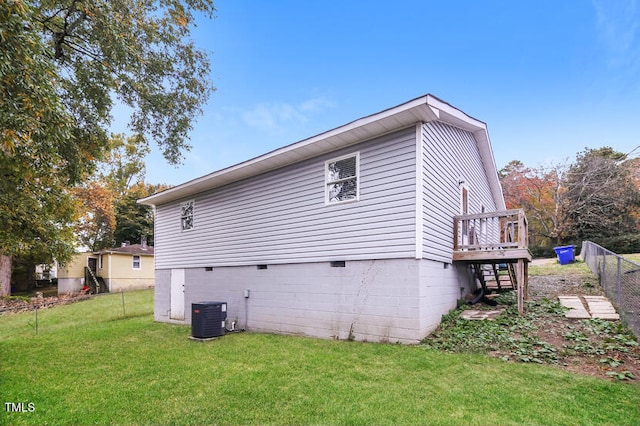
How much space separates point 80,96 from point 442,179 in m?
9.09

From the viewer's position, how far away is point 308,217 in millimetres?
8367

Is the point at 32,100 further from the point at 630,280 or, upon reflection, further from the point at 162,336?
the point at 630,280

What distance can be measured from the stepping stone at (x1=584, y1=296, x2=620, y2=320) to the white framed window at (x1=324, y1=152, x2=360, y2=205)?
511 centimetres

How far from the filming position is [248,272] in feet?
31.9

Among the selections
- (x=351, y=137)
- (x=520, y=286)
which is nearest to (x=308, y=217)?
(x=351, y=137)

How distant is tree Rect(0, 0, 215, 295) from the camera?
199 inches

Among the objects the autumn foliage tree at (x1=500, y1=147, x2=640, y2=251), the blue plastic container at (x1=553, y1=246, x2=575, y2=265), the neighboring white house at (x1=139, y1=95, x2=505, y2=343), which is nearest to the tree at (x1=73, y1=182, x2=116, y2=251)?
the neighboring white house at (x1=139, y1=95, x2=505, y2=343)

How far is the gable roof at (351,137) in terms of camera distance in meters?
6.59

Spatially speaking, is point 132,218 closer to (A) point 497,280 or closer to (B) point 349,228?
(B) point 349,228

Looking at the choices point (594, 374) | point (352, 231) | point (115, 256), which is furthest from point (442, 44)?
point (115, 256)

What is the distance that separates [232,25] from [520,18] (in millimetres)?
10279

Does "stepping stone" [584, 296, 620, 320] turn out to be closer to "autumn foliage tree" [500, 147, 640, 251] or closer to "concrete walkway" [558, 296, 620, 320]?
"concrete walkway" [558, 296, 620, 320]

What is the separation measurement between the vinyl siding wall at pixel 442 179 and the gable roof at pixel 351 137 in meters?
0.32

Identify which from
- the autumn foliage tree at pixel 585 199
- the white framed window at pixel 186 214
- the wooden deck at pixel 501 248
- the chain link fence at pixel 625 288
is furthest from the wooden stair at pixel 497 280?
the autumn foliage tree at pixel 585 199
